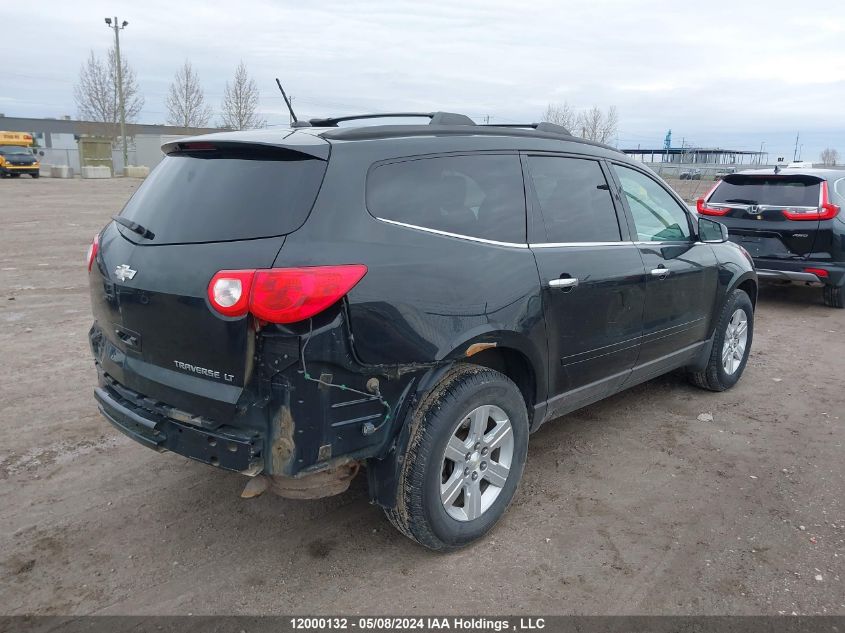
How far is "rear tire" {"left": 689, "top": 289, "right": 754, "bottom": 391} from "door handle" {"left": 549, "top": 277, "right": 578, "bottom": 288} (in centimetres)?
214

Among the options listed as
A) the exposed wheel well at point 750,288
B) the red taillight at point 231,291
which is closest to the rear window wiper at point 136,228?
the red taillight at point 231,291

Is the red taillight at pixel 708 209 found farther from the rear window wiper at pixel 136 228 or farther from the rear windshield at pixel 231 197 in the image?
the rear window wiper at pixel 136 228

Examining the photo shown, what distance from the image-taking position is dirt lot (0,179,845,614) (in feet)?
9.34

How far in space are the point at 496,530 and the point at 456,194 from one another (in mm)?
1666

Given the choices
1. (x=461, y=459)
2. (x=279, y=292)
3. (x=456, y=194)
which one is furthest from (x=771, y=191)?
(x=279, y=292)

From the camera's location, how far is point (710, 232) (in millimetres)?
4980

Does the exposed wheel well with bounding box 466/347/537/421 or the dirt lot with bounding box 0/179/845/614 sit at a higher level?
the exposed wheel well with bounding box 466/347/537/421

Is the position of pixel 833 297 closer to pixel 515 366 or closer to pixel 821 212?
pixel 821 212

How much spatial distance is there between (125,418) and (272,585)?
974 millimetres

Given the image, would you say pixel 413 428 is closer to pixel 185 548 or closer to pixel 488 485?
pixel 488 485

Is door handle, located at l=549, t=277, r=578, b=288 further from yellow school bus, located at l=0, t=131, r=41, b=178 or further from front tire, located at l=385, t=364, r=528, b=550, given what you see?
yellow school bus, located at l=0, t=131, r=41, b=178

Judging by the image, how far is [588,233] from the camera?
3818mm

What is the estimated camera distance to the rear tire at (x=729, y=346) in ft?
16.9

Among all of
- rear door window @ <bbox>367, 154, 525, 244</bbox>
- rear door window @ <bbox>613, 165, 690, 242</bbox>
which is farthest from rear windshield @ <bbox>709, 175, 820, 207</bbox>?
rear door window @ <bbox>367, 154, 525, 244</bbox>
